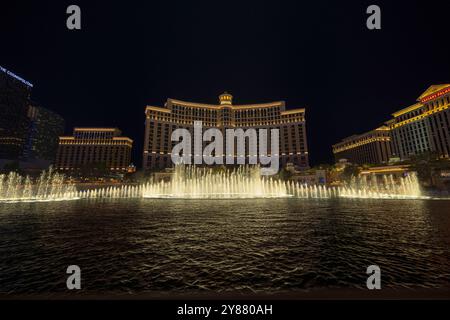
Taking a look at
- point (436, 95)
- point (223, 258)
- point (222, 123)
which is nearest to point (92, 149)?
point (222, 123)

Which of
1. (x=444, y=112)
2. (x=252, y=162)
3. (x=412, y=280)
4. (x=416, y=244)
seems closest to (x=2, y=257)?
(x=412, y=280)

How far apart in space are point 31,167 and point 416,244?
136211mm

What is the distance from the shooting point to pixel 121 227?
12969mm

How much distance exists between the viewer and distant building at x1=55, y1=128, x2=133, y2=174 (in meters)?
147

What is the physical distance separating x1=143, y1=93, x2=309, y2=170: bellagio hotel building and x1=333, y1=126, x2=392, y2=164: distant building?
47750 mm

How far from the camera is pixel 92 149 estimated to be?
490ft

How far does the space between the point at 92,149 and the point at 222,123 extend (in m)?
98.6

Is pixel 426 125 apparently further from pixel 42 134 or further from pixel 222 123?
pixel 42 134

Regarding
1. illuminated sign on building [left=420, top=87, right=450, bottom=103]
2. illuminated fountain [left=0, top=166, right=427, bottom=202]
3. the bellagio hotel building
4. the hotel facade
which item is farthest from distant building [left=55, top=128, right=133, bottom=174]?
illuminated sign on building [left=420, top=87, right=450, bottom=103]

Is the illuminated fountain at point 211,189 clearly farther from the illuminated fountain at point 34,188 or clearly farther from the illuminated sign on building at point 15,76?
the illuminated sign on building at point 15,76

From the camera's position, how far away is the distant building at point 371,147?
13325 centimetres

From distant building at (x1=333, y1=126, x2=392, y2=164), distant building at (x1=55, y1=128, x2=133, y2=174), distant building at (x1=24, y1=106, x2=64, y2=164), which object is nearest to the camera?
distant building at (x1=333, y1=126, x2=392, y2=164)

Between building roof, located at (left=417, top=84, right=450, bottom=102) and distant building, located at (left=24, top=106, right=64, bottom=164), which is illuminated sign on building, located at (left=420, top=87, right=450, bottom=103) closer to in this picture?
building roof, located at (left=417, top=84, right=450, bottom=102)

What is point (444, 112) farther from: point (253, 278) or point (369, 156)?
point (253, 278)
